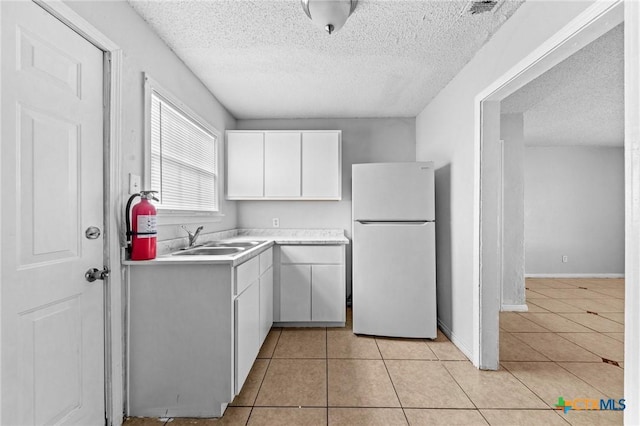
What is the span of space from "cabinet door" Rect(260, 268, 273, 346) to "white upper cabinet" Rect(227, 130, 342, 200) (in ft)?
3.44

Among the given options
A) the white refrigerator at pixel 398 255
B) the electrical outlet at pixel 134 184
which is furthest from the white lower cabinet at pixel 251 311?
the white refrigerator at pixel 398 255

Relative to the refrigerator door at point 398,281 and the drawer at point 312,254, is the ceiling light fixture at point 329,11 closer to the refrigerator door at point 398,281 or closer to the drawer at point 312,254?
the refrigerator door at point 398,281

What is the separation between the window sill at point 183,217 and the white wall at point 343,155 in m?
0.78

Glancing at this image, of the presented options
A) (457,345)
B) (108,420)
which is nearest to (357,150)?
(457,345)

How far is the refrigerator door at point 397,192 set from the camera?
2.84m

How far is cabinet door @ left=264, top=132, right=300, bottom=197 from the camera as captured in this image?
3504 millimetres

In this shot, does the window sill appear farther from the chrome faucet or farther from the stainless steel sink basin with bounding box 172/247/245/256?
the stainless steel sink basin with bounding box 172/247/245/256

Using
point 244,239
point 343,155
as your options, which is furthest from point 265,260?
point 343,155

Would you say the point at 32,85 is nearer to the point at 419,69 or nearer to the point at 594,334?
the point at 419,69

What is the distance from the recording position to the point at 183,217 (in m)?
2.46

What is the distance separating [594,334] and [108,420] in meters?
4.08

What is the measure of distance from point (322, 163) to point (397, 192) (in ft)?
3.36

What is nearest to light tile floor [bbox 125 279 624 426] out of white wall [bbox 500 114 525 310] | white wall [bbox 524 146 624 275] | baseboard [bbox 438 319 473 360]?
baseboard [bbox 438 319 473 360]

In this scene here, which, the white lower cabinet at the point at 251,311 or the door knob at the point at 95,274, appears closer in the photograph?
the door knob at the point at 95,274
